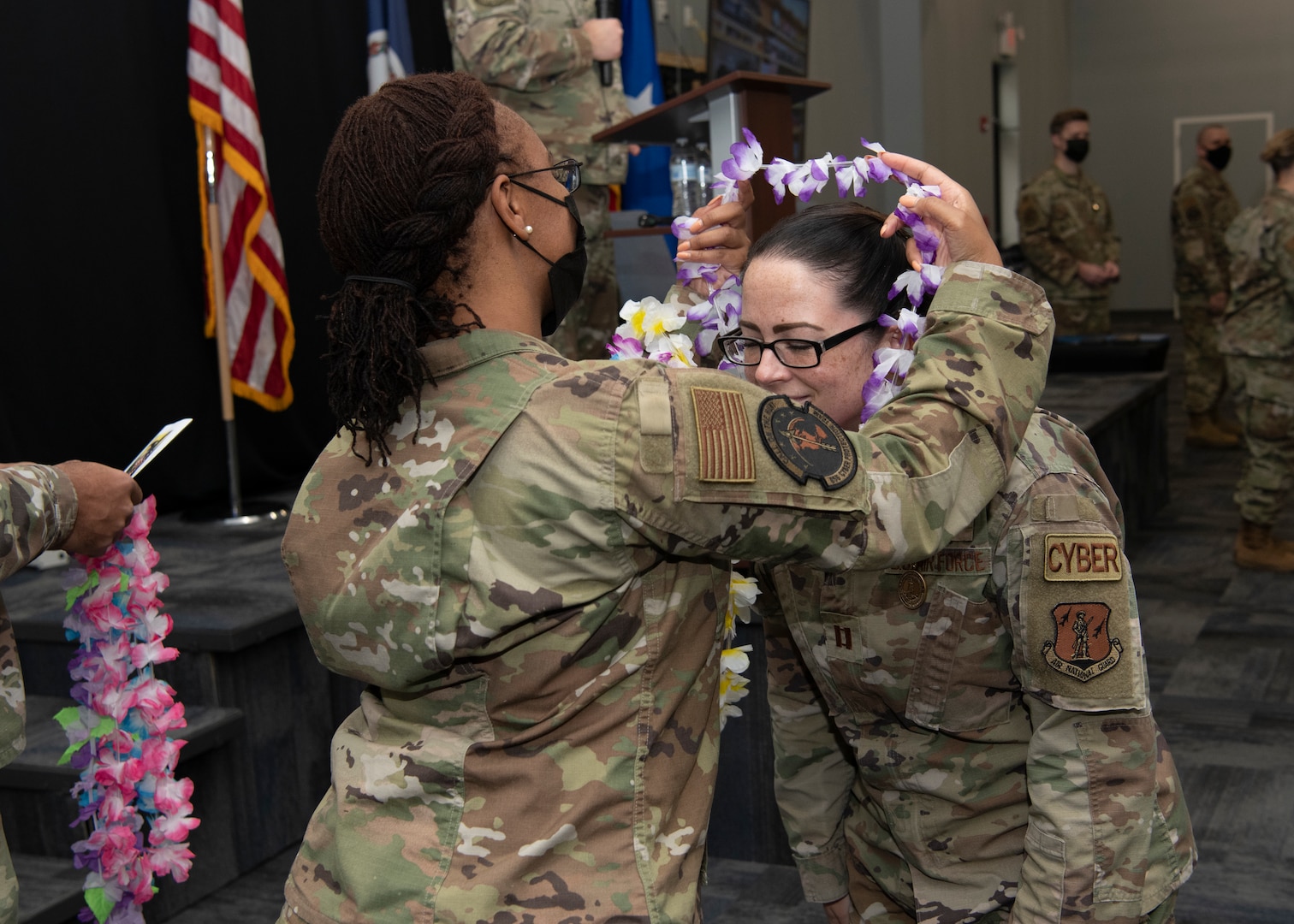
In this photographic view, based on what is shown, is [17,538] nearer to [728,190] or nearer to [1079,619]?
[728,190]

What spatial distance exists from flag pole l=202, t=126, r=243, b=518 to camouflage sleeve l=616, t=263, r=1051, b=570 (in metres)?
3.15

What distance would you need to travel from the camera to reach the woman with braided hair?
97cm

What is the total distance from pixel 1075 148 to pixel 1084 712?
6.43 meters

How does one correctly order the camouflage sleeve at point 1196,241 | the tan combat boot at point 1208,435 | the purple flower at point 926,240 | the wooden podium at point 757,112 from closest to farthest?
the purple flower at point 926,240
the wooden podium at point 757,112
the camouflage sleeve at point 1196,241
the tan combat boot at point 1208,435

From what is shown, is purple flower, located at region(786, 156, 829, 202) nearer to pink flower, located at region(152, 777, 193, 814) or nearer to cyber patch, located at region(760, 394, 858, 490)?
cyber patch, located at region(760, 394, 858, 490)

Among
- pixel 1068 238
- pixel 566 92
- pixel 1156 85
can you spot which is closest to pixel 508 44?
pixel 566 92

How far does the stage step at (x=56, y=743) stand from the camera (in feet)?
8.07

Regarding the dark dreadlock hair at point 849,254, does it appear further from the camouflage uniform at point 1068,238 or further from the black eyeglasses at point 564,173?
the camouflage uniform at point 1068,238

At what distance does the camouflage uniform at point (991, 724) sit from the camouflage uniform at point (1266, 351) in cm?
398

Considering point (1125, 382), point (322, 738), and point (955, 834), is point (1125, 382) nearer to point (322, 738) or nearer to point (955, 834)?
point (322, 738)

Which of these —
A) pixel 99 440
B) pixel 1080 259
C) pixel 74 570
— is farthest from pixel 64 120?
pixel 1080 259

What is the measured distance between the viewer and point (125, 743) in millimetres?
1926

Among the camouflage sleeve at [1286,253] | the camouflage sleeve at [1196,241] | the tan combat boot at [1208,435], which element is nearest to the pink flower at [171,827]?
the camouflage sleeve at [1286,253]

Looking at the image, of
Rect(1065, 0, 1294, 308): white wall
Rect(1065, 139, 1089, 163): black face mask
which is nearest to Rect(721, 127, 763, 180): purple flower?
Rect(1065, 139, 1089, 163): black face mask
